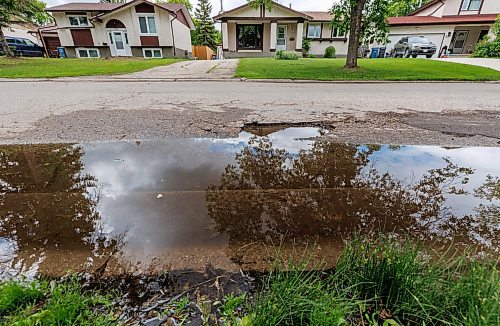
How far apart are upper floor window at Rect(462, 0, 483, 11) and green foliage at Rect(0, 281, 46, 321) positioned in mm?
37506

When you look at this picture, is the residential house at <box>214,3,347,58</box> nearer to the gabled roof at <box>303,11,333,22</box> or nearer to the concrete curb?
the gabled roof at <box>303,11,333,22</box>

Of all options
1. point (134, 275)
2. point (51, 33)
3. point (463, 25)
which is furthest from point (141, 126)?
point (51, 33)

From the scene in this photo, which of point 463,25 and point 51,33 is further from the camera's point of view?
point 51,33

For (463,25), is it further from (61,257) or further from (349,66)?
(61,257)

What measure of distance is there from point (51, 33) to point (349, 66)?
33.9m

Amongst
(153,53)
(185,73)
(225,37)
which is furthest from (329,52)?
(185,73)

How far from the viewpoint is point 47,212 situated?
2.45m

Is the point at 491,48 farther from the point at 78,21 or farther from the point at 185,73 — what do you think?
the point at 78,21

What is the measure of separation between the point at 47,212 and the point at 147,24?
27.2 m

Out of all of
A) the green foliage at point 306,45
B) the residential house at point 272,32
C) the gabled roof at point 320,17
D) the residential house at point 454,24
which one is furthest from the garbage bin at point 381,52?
the green foliage at point 306,45

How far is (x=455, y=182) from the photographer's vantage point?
3.12 meters

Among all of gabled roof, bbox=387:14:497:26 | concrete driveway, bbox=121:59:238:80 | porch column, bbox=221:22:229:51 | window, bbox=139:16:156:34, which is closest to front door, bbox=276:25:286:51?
porch column, bbox=221:22:229:51

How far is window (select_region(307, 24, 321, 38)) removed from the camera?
89.9ft

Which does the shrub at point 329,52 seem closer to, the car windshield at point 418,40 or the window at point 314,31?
the window at point 314,31
